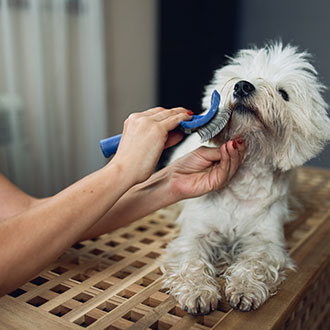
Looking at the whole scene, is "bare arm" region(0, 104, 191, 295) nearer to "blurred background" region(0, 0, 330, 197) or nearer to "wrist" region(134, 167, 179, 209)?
"wrist" region(134, 167, 179, 209)

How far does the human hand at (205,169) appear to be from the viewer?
0.97m

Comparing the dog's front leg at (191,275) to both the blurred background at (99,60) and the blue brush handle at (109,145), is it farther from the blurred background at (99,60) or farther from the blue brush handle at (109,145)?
the blurred background at (99,60)

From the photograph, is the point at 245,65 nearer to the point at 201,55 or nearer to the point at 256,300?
the point at 256,300

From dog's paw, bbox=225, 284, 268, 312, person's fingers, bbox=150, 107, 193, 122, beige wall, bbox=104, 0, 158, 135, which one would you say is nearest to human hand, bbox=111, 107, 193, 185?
person's fingers, bbox=150, 107, 193, 122

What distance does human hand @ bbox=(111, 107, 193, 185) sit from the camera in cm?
76

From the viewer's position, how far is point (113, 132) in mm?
2729

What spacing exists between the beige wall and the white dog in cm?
160

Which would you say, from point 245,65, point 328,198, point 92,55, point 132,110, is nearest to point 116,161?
point 245,65

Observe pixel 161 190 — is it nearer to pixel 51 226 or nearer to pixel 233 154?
pixel 233 154

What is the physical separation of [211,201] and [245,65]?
0.39 meters

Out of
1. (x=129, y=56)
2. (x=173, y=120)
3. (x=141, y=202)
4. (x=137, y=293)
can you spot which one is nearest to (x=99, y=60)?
(x=129, y=56)

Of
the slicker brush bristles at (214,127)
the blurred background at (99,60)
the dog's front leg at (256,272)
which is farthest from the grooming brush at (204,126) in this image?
the blurred background at (99,60)

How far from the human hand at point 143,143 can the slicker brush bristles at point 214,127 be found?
83 millimetres

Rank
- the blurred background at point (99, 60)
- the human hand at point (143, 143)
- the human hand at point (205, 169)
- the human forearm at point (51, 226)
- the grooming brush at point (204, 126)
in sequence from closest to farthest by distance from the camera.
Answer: the human forearm at point (51, 226)
the human hand at point (143, 143)
the grooming brush at point (204, 126)
the human hand at point (205, 169)
the blurred background at point (99, 60)
